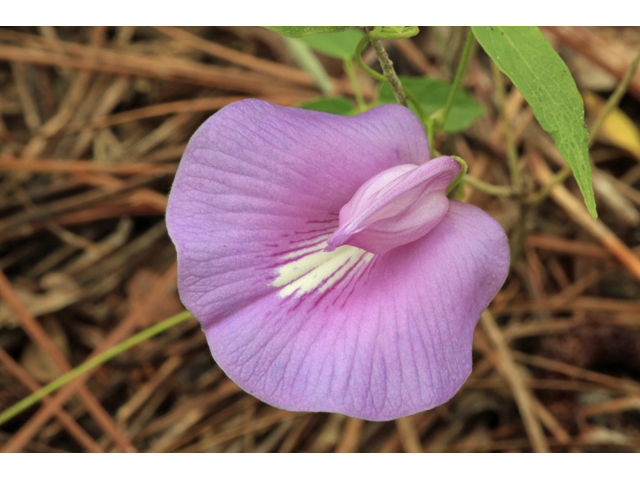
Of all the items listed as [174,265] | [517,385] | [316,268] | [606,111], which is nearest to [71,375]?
[174,265]

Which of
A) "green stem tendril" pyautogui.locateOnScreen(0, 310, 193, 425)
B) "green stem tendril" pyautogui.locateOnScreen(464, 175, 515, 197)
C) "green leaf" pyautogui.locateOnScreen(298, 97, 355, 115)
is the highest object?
"green leaf" pyautogui.locateOnScreen(298, 97, 355, 115)

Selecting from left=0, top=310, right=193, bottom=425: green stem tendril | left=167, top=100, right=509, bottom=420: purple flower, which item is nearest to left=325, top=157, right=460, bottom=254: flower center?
left=167, top=100, right=509, bottom=420: purple flower

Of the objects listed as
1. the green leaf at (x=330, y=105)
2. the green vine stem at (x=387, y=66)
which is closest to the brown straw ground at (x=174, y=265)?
the green leaf at (x=330, y=105)

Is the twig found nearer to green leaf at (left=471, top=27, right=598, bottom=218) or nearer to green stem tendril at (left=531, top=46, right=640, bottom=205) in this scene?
green stem tendril at (left=531, top=46, right=640, bottom=205)

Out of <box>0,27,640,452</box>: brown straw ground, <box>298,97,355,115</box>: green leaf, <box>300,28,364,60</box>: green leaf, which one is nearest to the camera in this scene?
<box>298,97,355,115</box>: green leaf

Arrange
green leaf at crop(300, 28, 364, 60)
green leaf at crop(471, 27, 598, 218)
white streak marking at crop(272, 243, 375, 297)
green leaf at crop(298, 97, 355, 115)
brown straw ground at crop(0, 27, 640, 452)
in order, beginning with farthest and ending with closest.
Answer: brown straw ground at crop(0, 27, 640, 452) < green leaf at crop(300, 28, 364, 60) < green leaf at crop(298, 97, 355, 115) < white streak marking at crop(272, 243, 375, 297) < green leaf at crop(471, 27, 598, 218)

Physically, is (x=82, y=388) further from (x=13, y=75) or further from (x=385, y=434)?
(x=13, y=75)
